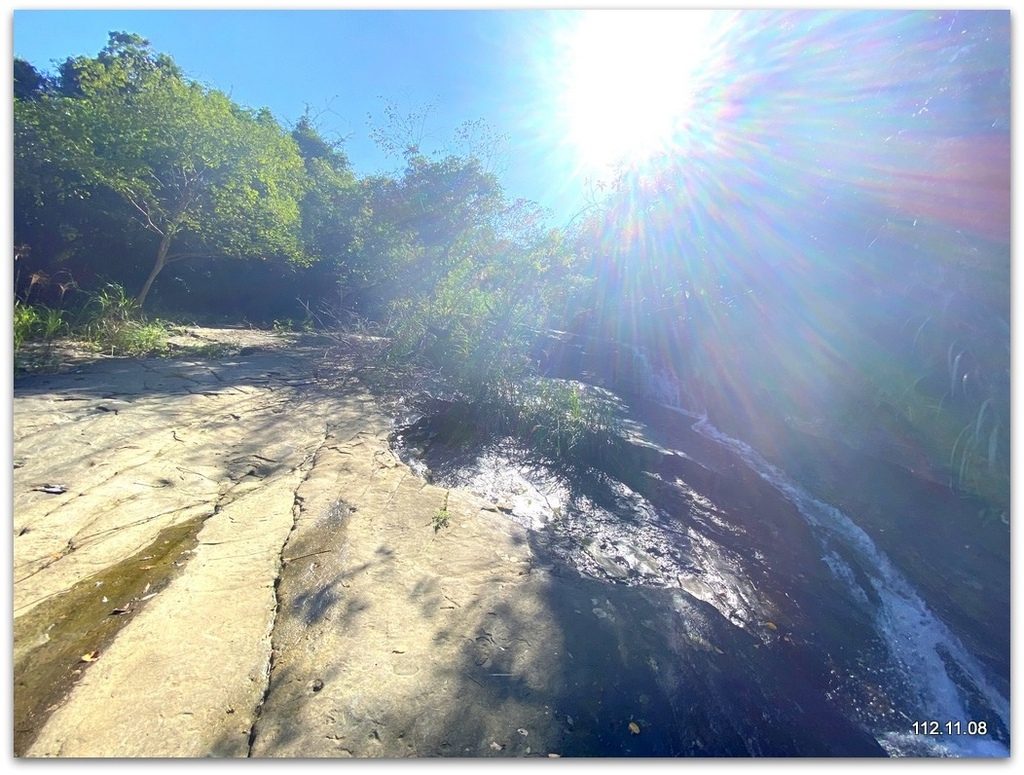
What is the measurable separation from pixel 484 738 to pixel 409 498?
2.06 m

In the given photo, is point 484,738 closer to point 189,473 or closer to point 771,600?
point 771,600

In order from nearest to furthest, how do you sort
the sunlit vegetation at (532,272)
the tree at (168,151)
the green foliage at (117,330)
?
the sunlit vegetation at (532,272), the green foliage at (117,330), the tree at (168,151)

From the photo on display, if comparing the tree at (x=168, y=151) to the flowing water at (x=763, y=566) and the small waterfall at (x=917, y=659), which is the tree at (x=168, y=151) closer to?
the flowing water at (x=763, y=566)

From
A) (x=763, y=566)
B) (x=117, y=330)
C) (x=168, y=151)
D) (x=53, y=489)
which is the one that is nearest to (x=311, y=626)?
(x=53, y=489)

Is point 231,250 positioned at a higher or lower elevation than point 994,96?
lower

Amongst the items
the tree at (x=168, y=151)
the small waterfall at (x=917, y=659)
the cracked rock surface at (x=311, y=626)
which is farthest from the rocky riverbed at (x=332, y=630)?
the tree at (x=168, y=151)

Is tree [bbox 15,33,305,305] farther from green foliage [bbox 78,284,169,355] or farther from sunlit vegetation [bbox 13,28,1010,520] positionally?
green foliage [bbox 78,284,169,355]

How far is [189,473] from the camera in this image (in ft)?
11.5

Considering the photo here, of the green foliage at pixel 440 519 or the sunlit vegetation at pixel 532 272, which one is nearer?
the green foliage at pixel 440 519

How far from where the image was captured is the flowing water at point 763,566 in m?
2.64

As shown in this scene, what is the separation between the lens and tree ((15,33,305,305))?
6688mm

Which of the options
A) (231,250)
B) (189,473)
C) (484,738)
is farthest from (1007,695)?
(231,250)

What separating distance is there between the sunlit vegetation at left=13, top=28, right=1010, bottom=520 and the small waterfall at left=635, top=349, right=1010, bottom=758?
1390mm

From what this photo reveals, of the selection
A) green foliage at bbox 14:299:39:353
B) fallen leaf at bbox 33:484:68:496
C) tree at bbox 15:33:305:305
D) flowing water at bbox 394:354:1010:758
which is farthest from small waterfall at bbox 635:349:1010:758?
tree at bbox 15:33:305:305
